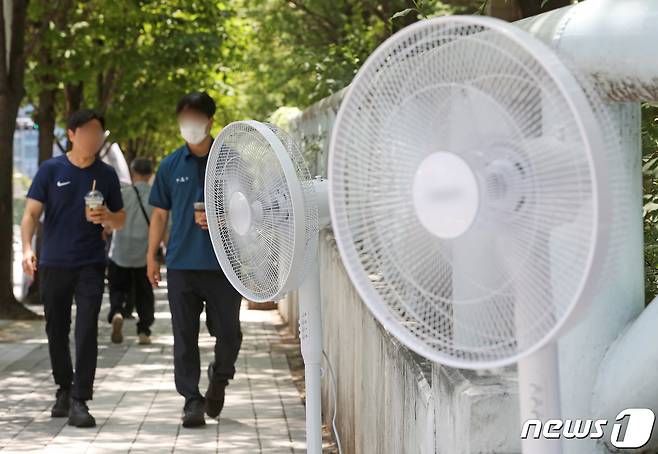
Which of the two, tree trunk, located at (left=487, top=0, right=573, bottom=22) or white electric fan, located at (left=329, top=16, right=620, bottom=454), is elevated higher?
tree trunk, located at (left=487, top=0, right=573, bottom=22)

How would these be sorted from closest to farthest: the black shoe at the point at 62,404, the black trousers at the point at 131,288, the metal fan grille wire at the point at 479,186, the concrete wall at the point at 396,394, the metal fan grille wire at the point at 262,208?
the metal fan grille wire at the point at 479,186
the concrete wall at the point at 396,394
the metal fan grille wire at the point at 262,208
the black shoe at the point at 62,404
the black trousers at the point at 131,288

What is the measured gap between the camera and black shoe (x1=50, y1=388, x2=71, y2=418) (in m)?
8.30

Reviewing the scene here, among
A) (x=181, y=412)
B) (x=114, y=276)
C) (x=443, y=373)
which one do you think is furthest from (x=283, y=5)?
(x=443, y=373)

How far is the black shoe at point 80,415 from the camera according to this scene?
7.85 metres

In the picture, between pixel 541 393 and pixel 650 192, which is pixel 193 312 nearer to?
pixel 650 192

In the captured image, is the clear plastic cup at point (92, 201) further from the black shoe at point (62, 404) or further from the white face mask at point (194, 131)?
the black shoe at point (62, 404)

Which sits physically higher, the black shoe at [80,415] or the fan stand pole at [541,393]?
the fan stand pole at [541,393]

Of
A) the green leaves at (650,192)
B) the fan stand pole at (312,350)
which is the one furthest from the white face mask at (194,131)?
the green leaves at (650,192)

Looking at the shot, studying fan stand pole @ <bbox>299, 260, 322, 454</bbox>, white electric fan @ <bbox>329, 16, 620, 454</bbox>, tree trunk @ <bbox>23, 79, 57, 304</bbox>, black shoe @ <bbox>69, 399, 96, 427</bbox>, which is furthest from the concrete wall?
tree trunk @ <bbox>23, 79, 57, 304</bbox>

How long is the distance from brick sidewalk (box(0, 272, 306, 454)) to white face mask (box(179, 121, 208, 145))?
1.81 metres

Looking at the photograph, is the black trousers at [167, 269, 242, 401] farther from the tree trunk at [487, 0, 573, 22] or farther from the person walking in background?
the person walking in background

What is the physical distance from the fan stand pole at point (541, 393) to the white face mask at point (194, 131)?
531cm

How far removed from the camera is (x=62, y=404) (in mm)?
8320

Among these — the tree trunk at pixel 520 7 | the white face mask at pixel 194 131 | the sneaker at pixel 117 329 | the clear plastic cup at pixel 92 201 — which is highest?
the tree trunk at pixel 520 7
